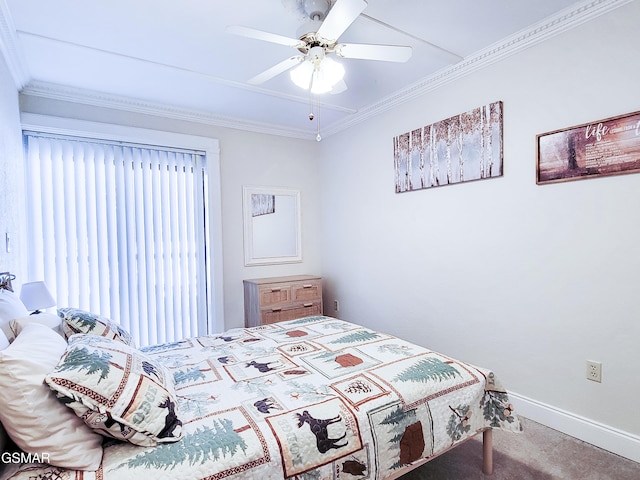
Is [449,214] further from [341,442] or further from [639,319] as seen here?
[341,442]

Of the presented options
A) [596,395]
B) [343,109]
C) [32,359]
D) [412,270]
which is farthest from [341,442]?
[343,109]

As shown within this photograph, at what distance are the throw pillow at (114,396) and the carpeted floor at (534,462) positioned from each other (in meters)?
1.32

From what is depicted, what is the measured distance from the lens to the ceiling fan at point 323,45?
4.97ft

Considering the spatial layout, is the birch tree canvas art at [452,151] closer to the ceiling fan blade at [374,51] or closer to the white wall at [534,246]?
the white wall at [534,246]

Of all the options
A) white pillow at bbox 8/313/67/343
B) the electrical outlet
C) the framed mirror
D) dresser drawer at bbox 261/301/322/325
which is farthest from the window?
the electrical outlet

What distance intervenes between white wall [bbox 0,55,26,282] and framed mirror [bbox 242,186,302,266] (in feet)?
6.25

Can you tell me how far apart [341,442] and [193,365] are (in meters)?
0.96

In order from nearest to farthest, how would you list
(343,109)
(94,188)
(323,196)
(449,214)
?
(449,214), (94,188), (343,109), (323,196)

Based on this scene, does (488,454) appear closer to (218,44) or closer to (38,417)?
(38,417)

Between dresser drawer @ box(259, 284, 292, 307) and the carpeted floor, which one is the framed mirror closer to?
dresser drawer @ box(259, 284, 292, 307)

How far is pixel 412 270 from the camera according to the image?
10.1 ft

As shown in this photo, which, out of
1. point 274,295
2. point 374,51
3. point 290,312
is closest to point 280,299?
point 274,295

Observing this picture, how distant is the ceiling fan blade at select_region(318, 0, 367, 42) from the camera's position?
1.41m

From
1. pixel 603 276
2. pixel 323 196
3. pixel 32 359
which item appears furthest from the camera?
pixel 323 196
